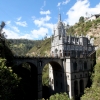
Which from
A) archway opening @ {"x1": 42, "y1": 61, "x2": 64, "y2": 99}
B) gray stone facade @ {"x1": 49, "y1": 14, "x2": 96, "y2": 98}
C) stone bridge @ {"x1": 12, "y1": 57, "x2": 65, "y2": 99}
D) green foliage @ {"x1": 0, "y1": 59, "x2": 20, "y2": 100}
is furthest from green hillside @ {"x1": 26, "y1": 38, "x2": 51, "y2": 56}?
green foliage @ {"x1": 0, "y1": 59, "x2": 20, "y2": 100}

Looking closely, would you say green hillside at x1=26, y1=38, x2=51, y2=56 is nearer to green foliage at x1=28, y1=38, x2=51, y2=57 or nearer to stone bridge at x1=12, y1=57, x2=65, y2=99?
green foliage at x1=28, y1=38, x2=51, y2=57

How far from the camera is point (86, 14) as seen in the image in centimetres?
14762

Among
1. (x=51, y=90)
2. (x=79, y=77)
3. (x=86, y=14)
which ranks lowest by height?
(x=51, y=90)

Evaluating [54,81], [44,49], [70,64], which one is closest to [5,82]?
[70,64]

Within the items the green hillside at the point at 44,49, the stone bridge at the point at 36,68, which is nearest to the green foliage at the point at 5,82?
the stone bridge at the point at 36,68

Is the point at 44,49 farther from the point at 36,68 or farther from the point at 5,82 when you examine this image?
the point at 5,82

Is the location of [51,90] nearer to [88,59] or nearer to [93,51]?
[88,59]

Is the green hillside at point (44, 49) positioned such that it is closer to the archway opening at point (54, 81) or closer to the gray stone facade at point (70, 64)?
the archway opening at point (54, 81)

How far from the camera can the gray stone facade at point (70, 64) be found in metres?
50.1

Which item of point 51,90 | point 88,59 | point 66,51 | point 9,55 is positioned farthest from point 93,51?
point 9,55

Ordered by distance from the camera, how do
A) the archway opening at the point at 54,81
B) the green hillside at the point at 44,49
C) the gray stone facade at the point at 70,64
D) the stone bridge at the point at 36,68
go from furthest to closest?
the green hillside at the point at 44,49 < the archway opening at the point at 54,81 < the gray stone facade at the point at 70,64 < the stone bridge at the point at 36,68

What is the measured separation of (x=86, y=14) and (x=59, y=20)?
99336 mm

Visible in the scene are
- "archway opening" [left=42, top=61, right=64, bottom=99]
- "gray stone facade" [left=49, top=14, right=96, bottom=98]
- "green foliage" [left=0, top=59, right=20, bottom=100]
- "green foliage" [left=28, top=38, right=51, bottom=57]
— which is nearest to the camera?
"green foliage" [left=0, top=59, right=20, bottom=100]

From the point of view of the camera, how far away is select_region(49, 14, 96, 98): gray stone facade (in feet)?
164
